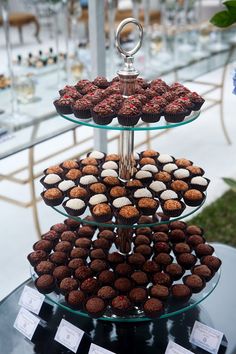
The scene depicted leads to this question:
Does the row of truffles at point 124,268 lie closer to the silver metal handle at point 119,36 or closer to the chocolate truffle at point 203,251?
the chocolate truffle at point 203,251

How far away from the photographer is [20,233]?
2426 millimetres

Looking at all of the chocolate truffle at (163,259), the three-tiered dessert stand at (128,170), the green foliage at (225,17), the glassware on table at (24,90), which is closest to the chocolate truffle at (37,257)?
the three-tiered dessert stand at (128,170)

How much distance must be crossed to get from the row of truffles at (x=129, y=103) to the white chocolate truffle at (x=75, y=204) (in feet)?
0.72

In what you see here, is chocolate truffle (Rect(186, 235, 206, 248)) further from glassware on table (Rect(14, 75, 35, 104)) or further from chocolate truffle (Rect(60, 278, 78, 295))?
glassware on table (Rect(14, 75, 35, 104))

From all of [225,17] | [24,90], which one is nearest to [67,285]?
[225,17]

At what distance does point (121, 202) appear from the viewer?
3.54 ft

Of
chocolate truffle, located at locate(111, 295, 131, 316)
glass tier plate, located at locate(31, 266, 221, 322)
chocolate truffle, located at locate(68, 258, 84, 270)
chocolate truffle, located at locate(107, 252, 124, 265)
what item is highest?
chocolate truffle, located at locate(68, 258, 84, 270)

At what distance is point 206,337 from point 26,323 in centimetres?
47

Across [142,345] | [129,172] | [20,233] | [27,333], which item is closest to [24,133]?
[20,233]

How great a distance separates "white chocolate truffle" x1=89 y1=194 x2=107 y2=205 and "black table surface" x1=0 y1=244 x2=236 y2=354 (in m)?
0.34

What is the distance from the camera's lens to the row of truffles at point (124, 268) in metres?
1.05

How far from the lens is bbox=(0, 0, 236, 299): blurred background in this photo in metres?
1.99

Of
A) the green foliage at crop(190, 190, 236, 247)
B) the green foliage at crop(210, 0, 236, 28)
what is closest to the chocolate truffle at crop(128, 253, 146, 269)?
the green foliage at crop(210, 0, 236, 28)

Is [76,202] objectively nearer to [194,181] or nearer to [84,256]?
[84,256]
